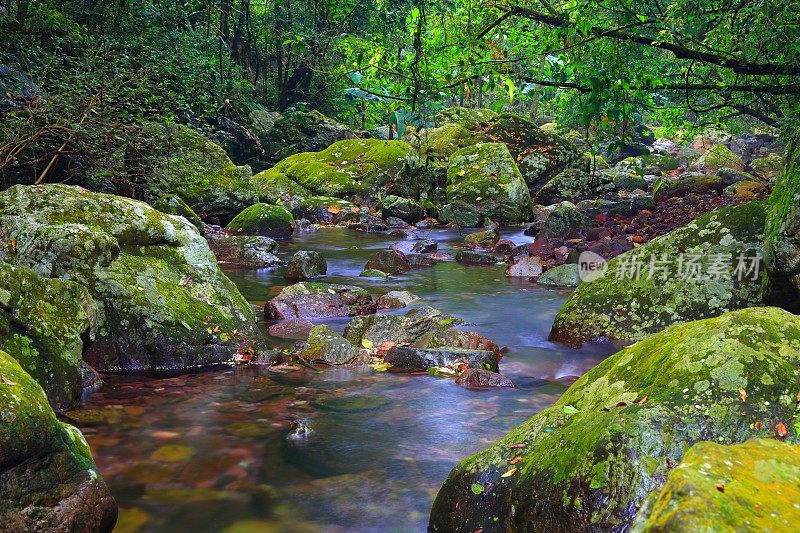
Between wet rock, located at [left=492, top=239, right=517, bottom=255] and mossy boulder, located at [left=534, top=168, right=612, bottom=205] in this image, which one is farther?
mossy boulder, located at [left=534, top=168, right=612, bottom=205]

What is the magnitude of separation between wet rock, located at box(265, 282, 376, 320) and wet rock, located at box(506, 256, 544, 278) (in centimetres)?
339

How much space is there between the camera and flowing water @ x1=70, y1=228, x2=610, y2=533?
379cm

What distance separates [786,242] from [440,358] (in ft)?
9.90

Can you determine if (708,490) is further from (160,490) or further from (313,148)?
(313,148)

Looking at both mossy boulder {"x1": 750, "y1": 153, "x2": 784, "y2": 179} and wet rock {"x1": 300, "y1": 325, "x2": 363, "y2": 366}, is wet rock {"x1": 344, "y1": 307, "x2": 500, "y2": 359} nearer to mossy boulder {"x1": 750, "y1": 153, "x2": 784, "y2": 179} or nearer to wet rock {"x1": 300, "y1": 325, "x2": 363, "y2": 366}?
wet rock {"x1": 300, "y1": 325, "x2": 363, "y2": 366}

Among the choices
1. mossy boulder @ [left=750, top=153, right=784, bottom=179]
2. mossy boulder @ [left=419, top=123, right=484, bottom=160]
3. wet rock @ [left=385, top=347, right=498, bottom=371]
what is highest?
mossy boulder @ [left=419, top=123, right=484, bottom=160]

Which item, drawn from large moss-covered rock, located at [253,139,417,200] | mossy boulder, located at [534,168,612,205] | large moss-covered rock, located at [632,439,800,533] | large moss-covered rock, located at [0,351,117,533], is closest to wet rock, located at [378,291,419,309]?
large moss-covered rock, located at [0,351,117,533]

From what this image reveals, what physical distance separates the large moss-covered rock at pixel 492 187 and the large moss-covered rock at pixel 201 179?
18.7 feet

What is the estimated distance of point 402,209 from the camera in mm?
19203

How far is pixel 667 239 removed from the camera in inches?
303

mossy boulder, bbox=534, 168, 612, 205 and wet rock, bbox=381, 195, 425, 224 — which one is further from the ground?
mossy boulder, bbox=534, 168, 612, 205

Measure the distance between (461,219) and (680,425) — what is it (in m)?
16.1

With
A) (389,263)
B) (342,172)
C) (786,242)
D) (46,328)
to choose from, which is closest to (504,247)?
(389,263)

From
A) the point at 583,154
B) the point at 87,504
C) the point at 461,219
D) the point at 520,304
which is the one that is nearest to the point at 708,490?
the point at 87,504
